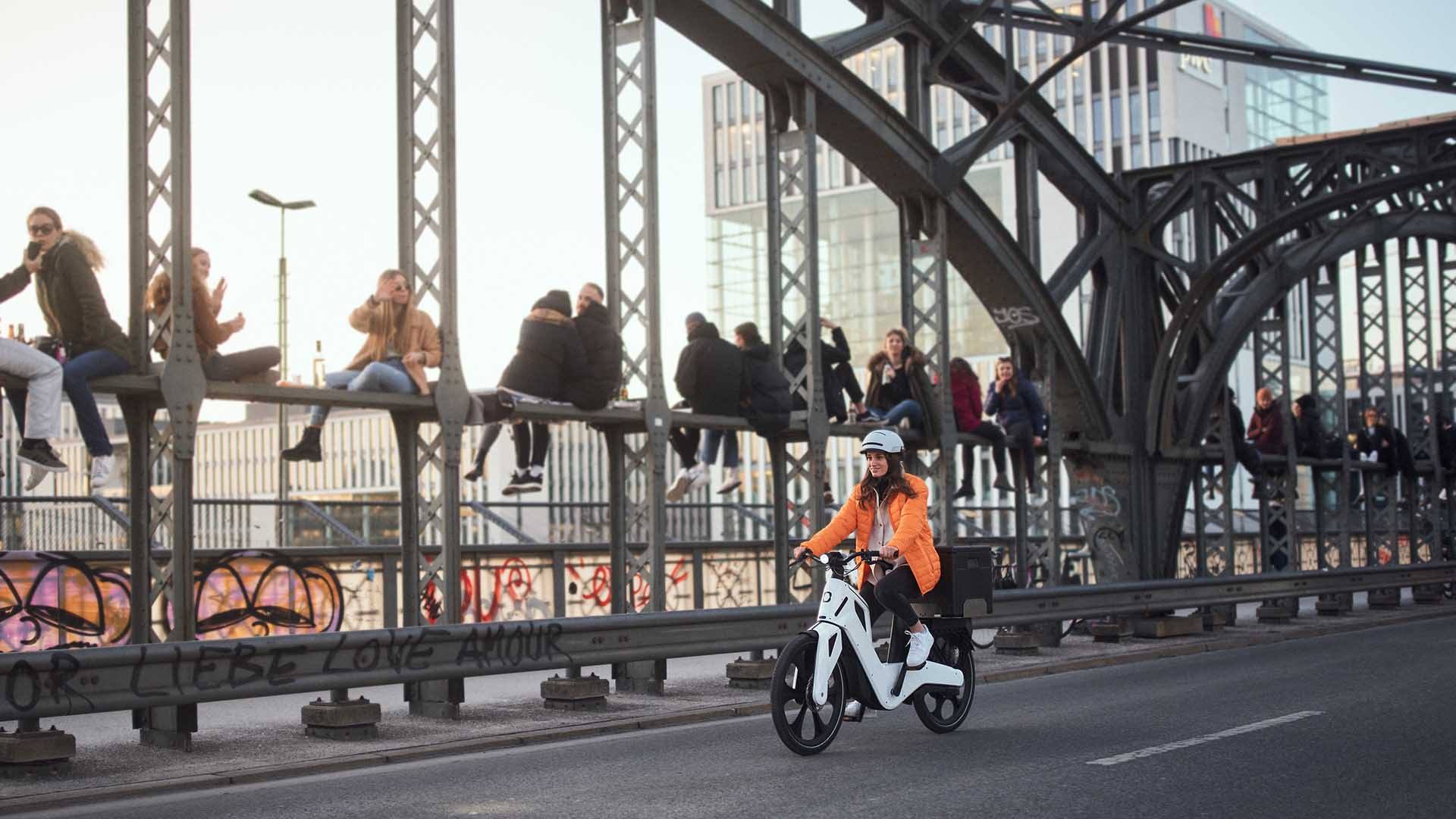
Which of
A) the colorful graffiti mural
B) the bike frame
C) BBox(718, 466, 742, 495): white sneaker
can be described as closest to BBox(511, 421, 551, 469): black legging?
the colorful graffiti mural

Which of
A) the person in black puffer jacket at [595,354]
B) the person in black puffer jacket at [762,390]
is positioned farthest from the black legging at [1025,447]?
the person in black puffer jacket at [595,354]

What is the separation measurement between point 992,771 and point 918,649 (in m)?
1.62

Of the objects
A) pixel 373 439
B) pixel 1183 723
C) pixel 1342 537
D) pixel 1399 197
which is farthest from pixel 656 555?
pixel 373 439

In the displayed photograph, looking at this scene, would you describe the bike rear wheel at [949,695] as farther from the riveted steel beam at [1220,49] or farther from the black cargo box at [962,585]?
the riveted steel beam at [1220,49]

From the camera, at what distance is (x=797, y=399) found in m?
16.8

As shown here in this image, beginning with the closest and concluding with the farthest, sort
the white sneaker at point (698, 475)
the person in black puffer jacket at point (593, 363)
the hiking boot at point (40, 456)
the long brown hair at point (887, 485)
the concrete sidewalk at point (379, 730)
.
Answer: the concrete sidewalk at point (379, 730)
the long brown hair at point (887, 485)
the hiking boot at point (40, 456)
the person in black puffer jacket at point (593, 363)
the white sneaker at point (698, 475)

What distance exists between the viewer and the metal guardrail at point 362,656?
887 centimetres

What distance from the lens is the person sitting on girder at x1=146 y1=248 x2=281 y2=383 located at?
11.1 m

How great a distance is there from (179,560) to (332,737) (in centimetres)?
143

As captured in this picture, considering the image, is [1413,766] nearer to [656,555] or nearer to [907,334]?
[656,555]

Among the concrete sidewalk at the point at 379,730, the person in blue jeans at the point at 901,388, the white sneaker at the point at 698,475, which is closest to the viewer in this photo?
the concrete sidewalk at the point at 379,730

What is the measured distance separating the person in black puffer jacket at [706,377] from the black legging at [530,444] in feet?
4.43

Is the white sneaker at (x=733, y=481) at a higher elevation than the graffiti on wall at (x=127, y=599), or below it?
higher

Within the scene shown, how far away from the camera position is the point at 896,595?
10.1 m
